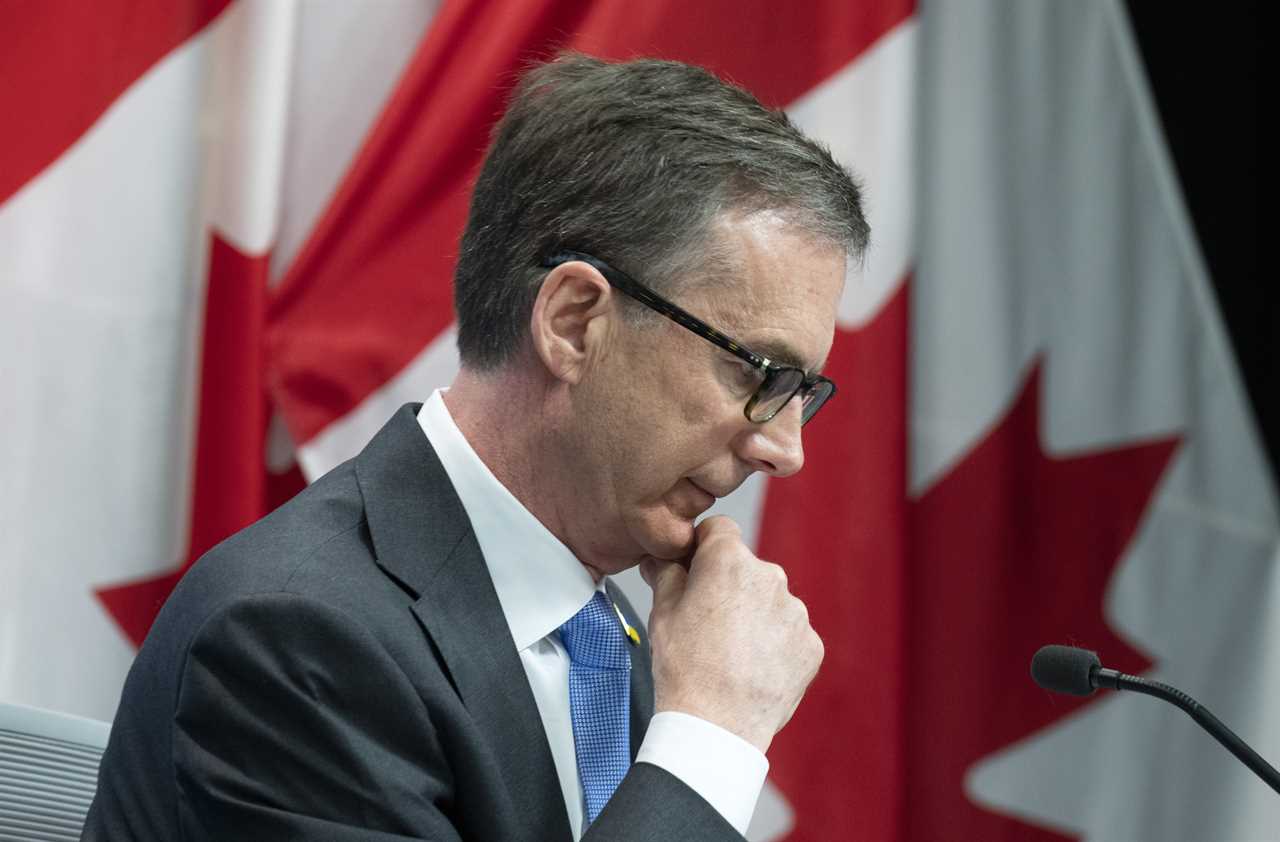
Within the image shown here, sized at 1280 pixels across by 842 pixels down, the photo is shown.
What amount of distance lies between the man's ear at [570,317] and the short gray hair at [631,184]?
0.10 ft

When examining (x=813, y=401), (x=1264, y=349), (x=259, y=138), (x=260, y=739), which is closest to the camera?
(x=260, y=739)

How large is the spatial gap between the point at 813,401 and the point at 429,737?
0.50m

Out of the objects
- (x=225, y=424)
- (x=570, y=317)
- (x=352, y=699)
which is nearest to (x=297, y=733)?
(x=352, y=699)

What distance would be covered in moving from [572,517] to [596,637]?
14 centimetres

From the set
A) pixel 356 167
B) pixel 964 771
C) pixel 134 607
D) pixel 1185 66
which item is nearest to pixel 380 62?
pixel 356 167

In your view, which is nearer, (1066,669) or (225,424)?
(1066,669)

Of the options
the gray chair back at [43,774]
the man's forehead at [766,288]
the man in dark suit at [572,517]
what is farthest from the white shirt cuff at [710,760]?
the gray chair back at [43,774]

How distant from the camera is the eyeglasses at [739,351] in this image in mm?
1322

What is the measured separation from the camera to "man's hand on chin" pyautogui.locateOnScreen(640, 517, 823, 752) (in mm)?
1254

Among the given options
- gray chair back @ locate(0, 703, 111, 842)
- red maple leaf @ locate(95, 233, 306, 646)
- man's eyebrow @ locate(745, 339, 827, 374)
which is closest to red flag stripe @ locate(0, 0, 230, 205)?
red maple leaf @ locate(95, 233, 306, 646)

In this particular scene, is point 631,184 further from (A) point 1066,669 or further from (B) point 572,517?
(A) point 1066,669

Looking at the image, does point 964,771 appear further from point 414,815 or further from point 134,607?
point 414,815

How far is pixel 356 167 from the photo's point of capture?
238cm

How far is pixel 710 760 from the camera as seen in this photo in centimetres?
119
